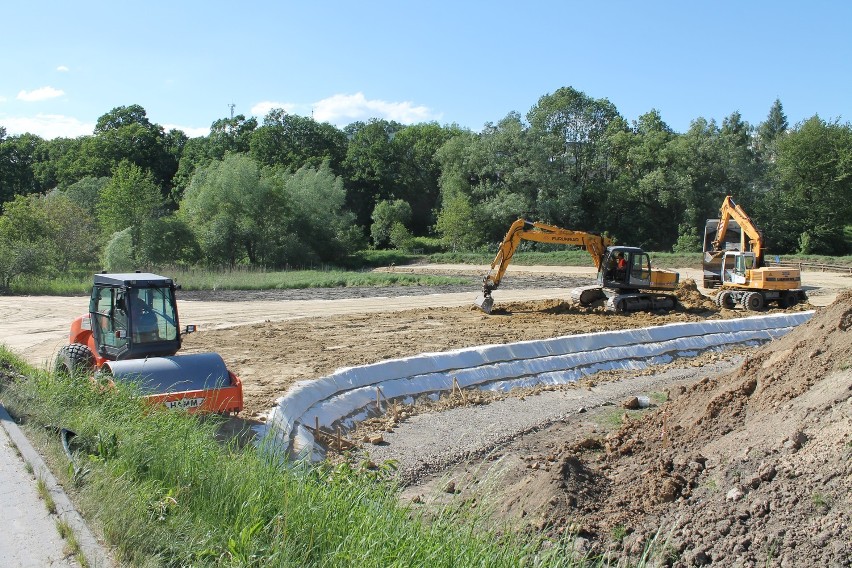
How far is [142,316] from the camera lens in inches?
417

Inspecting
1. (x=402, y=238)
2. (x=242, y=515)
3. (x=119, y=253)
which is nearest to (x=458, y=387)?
(x=242, y=515)

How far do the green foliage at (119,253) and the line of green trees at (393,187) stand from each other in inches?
4.6

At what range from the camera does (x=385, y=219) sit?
220ft

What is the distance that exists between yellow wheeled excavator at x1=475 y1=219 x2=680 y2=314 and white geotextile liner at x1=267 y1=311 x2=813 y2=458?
3089mm

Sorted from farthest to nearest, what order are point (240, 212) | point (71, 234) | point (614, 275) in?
point (240, 212) → point (71, 234) → point (614, 275)

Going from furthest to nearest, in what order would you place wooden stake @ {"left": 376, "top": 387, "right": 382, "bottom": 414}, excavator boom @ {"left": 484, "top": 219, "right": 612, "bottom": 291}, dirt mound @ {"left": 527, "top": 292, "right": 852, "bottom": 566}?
excavator boom @ {"left": 484, "top": 219, "right": 612, "bottom": 291} < wooden stake @ {"left": 376, "top": 387, "right": 382, "bottom": 414} < dirt mound @ {"left": 527, "top": 292, "right": 852, "bottom": 566}

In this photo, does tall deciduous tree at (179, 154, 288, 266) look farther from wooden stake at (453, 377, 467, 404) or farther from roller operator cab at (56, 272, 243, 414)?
roller operator cab at (56, 272, 243, 414)

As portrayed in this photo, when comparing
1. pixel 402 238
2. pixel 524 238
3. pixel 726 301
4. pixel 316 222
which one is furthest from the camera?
pixel 402 238

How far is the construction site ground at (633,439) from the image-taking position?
21.5 ft

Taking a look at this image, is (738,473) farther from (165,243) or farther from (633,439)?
(165,243)

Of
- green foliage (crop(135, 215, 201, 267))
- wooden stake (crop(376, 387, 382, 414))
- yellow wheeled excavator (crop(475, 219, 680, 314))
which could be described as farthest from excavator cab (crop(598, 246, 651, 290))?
green foliage (crop(135, 215, 201, 267))

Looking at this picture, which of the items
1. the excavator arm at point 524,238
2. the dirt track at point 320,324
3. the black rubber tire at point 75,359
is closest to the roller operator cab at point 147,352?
the black rubber tire at point 75,359

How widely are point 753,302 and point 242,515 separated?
75.5 ft

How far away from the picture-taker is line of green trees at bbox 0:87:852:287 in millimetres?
43719
